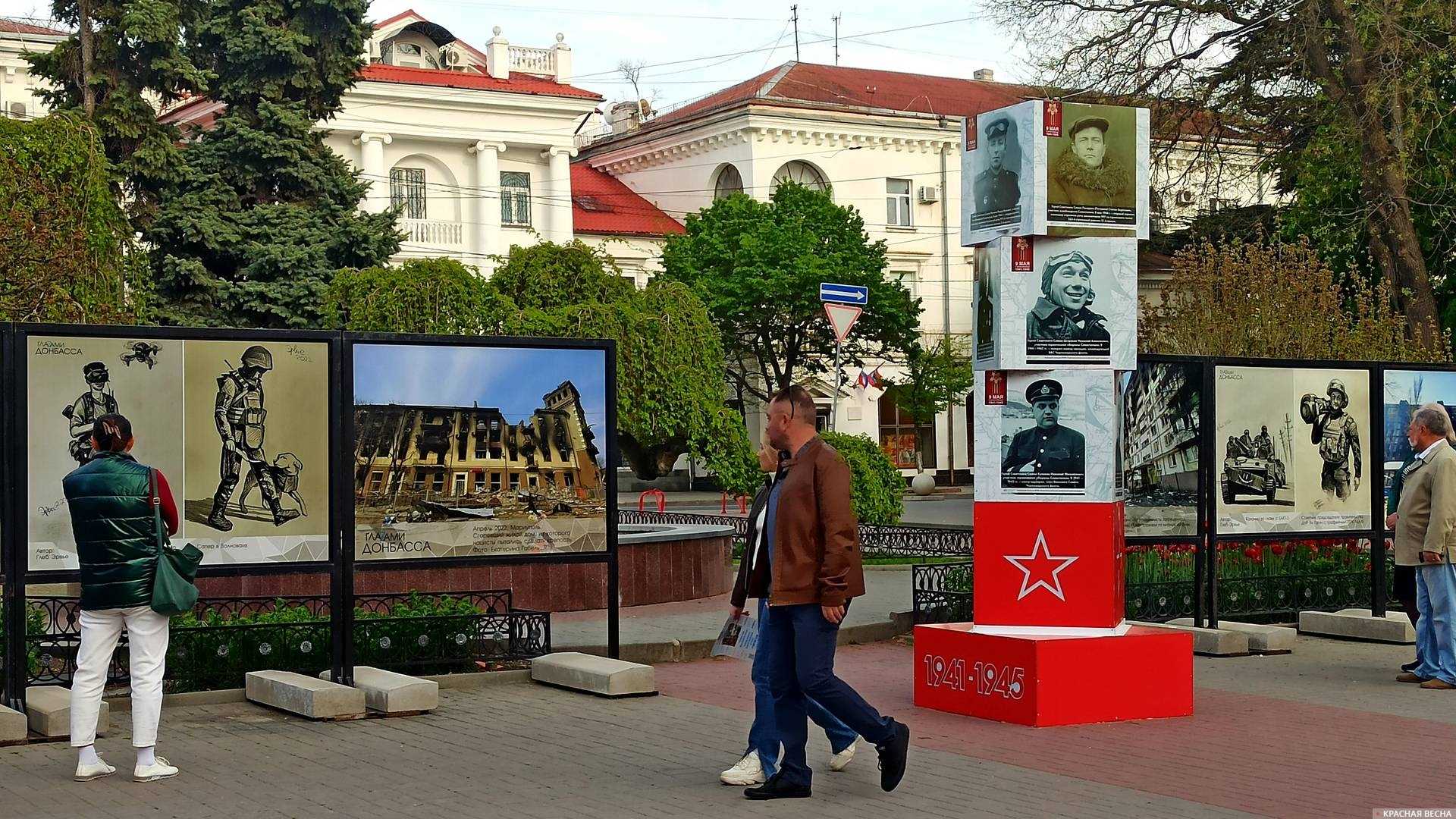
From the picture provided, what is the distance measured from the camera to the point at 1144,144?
10383mm

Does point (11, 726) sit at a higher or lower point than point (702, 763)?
higher

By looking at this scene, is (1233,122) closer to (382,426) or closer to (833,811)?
(382,426)

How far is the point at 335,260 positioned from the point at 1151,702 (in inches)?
762

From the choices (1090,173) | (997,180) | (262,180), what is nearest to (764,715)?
(997,180)

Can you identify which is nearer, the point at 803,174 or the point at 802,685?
the point at 802,685

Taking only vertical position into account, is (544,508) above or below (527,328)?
below

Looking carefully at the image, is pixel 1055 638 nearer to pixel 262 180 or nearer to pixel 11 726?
pixel 11 726

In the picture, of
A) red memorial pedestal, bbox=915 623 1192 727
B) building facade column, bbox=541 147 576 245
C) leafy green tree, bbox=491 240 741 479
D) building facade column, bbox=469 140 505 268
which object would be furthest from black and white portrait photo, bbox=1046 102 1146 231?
building facade column, bbox=541 147 576 245

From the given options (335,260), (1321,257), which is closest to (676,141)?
(1321,257)

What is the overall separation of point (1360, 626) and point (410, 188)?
37815 mm

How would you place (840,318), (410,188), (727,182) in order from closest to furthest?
(840,318) < (410,188) < (727,182)

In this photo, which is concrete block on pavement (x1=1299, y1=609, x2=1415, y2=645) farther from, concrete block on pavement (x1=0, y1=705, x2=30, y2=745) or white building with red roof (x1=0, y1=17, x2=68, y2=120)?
white building with red roof (x1=0, y1=17, x2=68, y2=120)

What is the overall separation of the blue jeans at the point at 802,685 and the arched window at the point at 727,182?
155 ft

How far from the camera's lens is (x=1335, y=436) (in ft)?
47.4
